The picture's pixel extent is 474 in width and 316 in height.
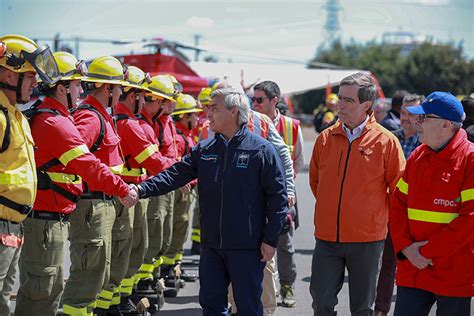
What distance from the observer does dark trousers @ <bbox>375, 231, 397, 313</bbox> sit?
7.64 m

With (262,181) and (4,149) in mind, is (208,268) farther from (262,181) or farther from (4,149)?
(4,149)

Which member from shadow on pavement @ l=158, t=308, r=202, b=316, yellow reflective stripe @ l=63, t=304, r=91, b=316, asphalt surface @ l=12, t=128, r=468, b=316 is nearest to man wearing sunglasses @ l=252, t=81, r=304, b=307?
asphalt surface @ l=12, t=128, r=468, b=316

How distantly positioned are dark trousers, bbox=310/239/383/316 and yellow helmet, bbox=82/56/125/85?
240cm

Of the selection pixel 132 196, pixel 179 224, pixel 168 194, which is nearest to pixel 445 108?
pixel 132 196

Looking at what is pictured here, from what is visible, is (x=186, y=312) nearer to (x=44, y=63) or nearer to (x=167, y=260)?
(x=167, y=260)

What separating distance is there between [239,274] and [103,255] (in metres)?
1.47

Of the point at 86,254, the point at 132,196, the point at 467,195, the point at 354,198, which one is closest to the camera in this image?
the point at 467,195

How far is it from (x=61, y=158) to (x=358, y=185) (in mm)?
2245

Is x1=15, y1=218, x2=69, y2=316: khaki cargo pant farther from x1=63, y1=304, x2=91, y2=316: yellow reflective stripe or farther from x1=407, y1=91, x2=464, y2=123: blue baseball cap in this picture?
x1=407, y1=91, x2=464, y2=123: blue baseball cap

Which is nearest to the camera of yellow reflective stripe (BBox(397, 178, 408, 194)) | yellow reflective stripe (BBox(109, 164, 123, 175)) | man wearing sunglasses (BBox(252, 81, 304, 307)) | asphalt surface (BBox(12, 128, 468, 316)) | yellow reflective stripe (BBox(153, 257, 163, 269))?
yellow reflective stripe (BBox(397, 178, 408, 194))

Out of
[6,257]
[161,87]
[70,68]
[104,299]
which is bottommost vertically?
[104,299]

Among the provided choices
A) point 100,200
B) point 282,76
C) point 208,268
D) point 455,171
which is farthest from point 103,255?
point 282,76

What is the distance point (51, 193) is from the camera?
6035 mm

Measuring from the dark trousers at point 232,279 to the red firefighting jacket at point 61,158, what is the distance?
1074 millimetres
